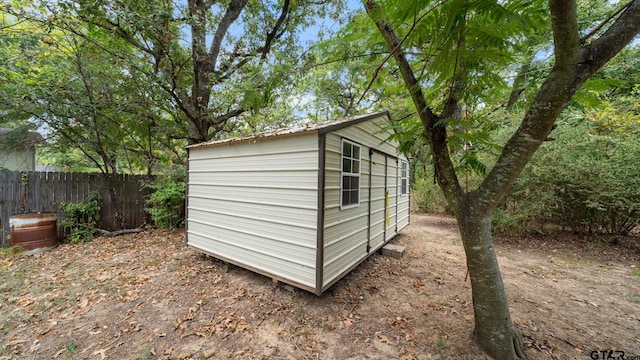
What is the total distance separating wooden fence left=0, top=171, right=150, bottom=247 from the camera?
5.01m

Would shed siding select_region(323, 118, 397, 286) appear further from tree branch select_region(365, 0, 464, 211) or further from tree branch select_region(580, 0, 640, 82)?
tree branch select_region(580, 0, 640, 82)

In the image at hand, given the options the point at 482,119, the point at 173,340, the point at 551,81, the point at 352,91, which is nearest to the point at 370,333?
the point at 173,340

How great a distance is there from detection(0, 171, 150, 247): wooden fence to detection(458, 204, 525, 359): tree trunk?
316 inches

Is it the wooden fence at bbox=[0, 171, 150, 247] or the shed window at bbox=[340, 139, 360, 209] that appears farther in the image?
the wooden fence at bbox=[0, 171, 150, 247]

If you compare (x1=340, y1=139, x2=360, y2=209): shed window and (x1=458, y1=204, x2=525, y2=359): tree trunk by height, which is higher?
A: (x1=340, y1=139, x2=360, y2=209): shed window

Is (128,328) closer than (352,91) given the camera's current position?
Yes

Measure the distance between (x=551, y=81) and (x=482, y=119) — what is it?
2.32 ft

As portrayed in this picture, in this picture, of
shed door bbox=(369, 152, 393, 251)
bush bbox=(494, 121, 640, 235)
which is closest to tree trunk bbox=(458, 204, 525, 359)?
shed door bbox=(369, 152, 393, 251)

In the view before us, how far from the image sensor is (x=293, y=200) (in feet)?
10.6

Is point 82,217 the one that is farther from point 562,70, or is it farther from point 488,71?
point 562,70

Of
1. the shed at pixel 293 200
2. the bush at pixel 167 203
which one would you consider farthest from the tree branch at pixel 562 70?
the bush at pixel 167 203

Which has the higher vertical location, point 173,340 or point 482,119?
point 482,119

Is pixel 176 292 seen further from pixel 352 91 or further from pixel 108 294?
pixel 352 91

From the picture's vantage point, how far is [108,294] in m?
3.33
